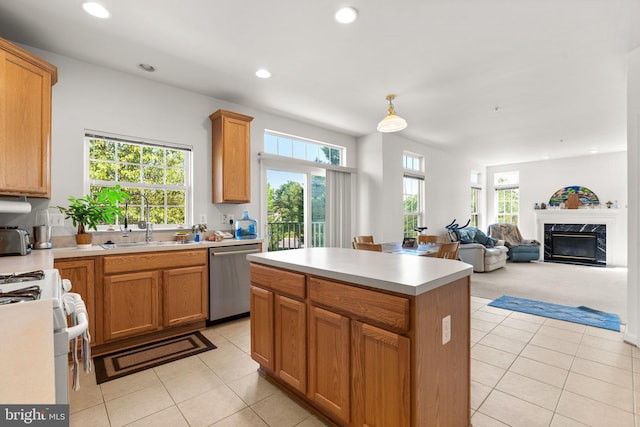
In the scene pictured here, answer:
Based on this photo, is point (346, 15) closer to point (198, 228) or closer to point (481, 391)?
point (198, 228)

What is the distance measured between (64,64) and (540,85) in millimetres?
5140

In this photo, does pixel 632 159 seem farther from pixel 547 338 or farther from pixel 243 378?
pixel 243 378

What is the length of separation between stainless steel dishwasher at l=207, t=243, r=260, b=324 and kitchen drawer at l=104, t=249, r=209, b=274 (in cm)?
16

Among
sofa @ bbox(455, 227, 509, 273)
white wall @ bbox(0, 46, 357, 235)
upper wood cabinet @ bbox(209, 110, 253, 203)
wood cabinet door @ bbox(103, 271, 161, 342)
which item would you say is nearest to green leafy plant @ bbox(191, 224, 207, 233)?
white wall @ bbox(0, 46, 357, 235)

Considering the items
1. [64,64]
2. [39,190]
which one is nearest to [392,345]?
[39,190]

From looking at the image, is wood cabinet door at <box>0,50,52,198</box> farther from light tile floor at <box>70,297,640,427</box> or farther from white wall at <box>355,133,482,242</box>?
white wall at <box>355,133,482,242</box>

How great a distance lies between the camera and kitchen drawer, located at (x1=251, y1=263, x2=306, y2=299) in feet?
6.02

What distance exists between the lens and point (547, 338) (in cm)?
292

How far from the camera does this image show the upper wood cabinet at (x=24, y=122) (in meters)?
2.16

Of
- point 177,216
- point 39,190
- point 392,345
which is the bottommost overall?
point 392,345

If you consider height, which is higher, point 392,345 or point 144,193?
point 144,193

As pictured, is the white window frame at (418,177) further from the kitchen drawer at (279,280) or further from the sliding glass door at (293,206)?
the kitchen drawer at (279,280)

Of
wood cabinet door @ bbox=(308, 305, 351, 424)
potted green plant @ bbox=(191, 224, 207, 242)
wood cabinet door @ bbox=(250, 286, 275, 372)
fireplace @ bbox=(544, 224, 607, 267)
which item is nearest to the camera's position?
wood cabinet door @ bbox=(308, 305, 351, 424)

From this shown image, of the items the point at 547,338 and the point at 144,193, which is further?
the point at 144,193
